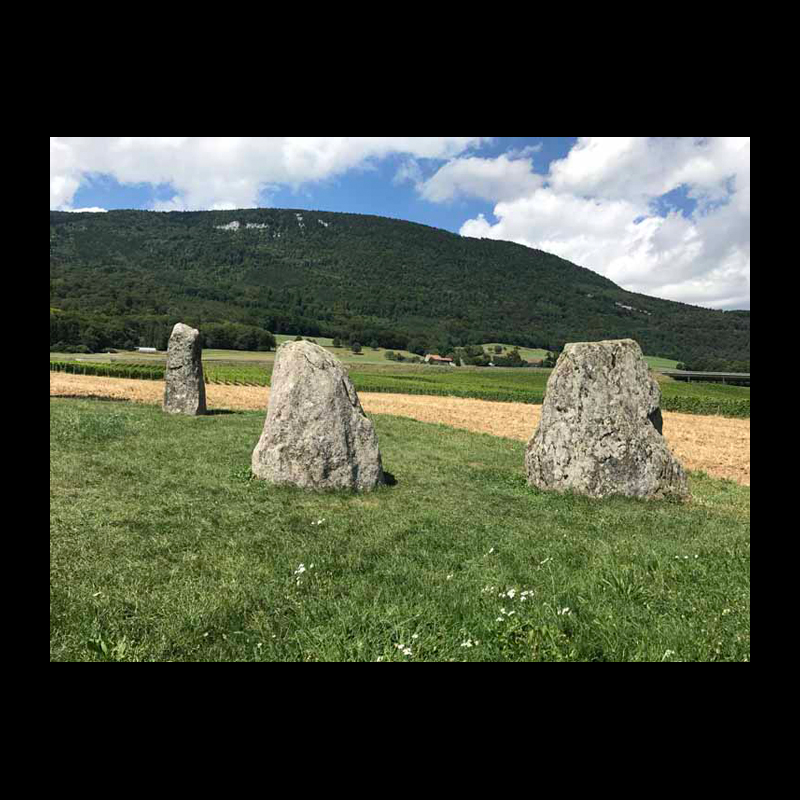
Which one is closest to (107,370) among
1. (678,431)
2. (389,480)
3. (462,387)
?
(462,387)

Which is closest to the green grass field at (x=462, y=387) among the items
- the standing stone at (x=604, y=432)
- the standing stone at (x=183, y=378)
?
the standing stone at (x=183, y=378)

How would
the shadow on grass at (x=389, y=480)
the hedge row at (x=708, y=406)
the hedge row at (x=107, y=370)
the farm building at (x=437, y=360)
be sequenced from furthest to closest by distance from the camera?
the farm building at (x=437, y=360)
the hedge row at (x=107, y=370)
the hedge row at (x=708, y=406)
the shadow on grass at (x=389, y=480)

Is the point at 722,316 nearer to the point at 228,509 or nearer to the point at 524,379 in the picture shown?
the point at 524,379

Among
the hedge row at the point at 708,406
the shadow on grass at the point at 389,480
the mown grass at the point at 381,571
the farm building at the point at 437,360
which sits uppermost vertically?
the farm building at the point at 437,360

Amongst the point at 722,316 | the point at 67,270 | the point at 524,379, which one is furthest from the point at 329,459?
the point at 67,270

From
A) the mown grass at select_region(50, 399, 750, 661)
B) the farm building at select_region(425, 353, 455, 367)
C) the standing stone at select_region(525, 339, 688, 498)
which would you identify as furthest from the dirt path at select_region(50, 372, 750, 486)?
the farm building at select_region(425, 353, 455, 367)

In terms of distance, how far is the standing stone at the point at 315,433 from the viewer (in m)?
8.76

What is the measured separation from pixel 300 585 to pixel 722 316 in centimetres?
18720

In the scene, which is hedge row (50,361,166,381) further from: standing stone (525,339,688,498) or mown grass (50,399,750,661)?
standing stone (525,339,688,498)

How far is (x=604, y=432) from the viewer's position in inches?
365

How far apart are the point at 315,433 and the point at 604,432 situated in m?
5.75

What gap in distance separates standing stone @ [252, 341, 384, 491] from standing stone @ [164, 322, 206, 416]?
33.4 ft

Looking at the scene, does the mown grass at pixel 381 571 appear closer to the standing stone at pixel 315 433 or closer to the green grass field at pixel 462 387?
the standing stone at pixel 315 433

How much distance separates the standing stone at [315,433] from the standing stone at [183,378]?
33.4 feet
